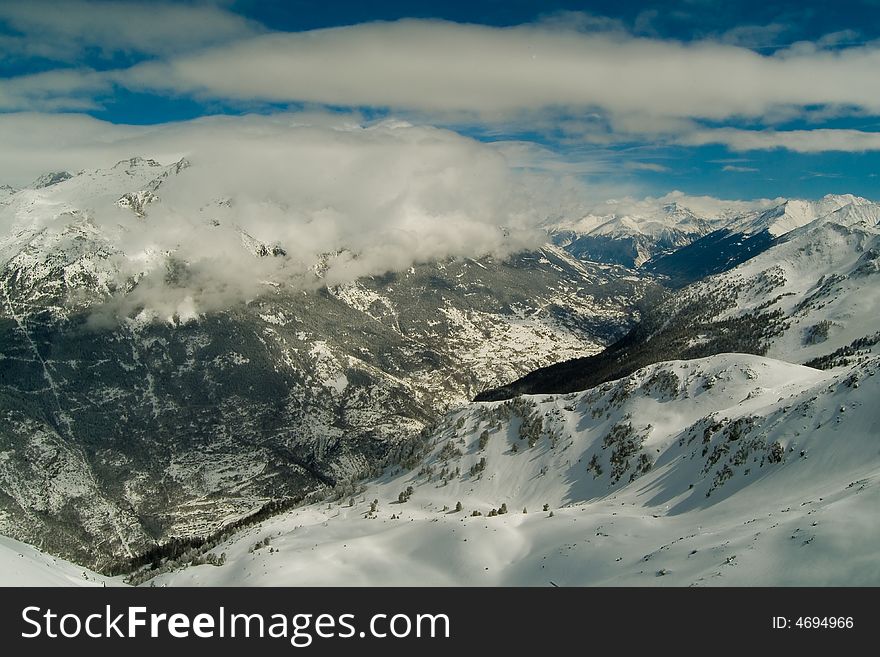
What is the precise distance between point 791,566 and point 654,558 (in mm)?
16357

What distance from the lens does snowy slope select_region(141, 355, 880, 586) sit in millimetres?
45719

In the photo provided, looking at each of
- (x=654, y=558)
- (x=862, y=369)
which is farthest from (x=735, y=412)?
(x=654, y=558)

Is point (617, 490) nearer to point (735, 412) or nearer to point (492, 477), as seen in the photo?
point (735, 412)

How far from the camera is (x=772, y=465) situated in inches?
3081

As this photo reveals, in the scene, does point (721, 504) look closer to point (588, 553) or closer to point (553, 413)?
point (588, 553)

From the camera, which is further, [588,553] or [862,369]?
[862,369]

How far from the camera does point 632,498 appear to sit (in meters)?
96.8

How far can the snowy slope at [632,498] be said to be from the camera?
4572 centimetres

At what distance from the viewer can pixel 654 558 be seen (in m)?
52.9
